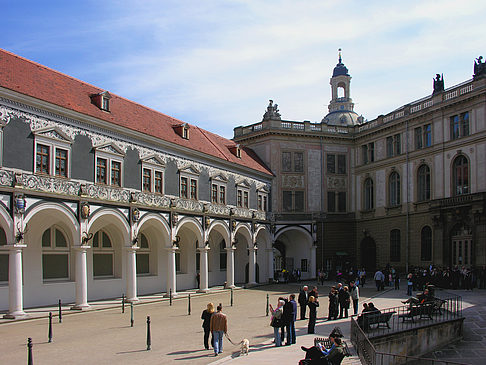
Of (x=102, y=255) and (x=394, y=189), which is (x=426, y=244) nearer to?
(x=394, y=189)

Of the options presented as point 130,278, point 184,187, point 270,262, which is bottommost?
point 270,262

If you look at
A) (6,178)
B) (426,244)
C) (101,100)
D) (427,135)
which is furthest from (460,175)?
(6,178)

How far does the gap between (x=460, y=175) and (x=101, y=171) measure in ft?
82.4

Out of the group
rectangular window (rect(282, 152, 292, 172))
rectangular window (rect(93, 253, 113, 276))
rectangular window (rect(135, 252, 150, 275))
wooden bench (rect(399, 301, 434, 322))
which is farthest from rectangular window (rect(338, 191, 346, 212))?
wooden bench (rect(399, 301, 434, 322))

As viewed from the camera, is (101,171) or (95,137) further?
(101,171)

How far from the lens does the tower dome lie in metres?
69.7

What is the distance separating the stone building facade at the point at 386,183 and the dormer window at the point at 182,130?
12.3m

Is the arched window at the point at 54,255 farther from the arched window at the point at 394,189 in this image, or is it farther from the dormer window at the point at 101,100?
the arched window at the point at 394,189

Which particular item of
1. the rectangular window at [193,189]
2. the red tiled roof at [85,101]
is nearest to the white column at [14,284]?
the red tiled roof at [85,101]

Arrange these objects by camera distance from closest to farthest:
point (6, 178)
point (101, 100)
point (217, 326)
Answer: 1. point (217, 326)
2. point (6, 178)
3. point (101, 100)

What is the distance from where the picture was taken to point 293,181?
47.8m

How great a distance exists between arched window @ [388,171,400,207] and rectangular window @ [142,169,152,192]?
22.0m

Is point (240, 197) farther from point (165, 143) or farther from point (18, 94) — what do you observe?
point (18, 94)

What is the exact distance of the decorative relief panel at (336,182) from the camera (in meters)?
48.8
